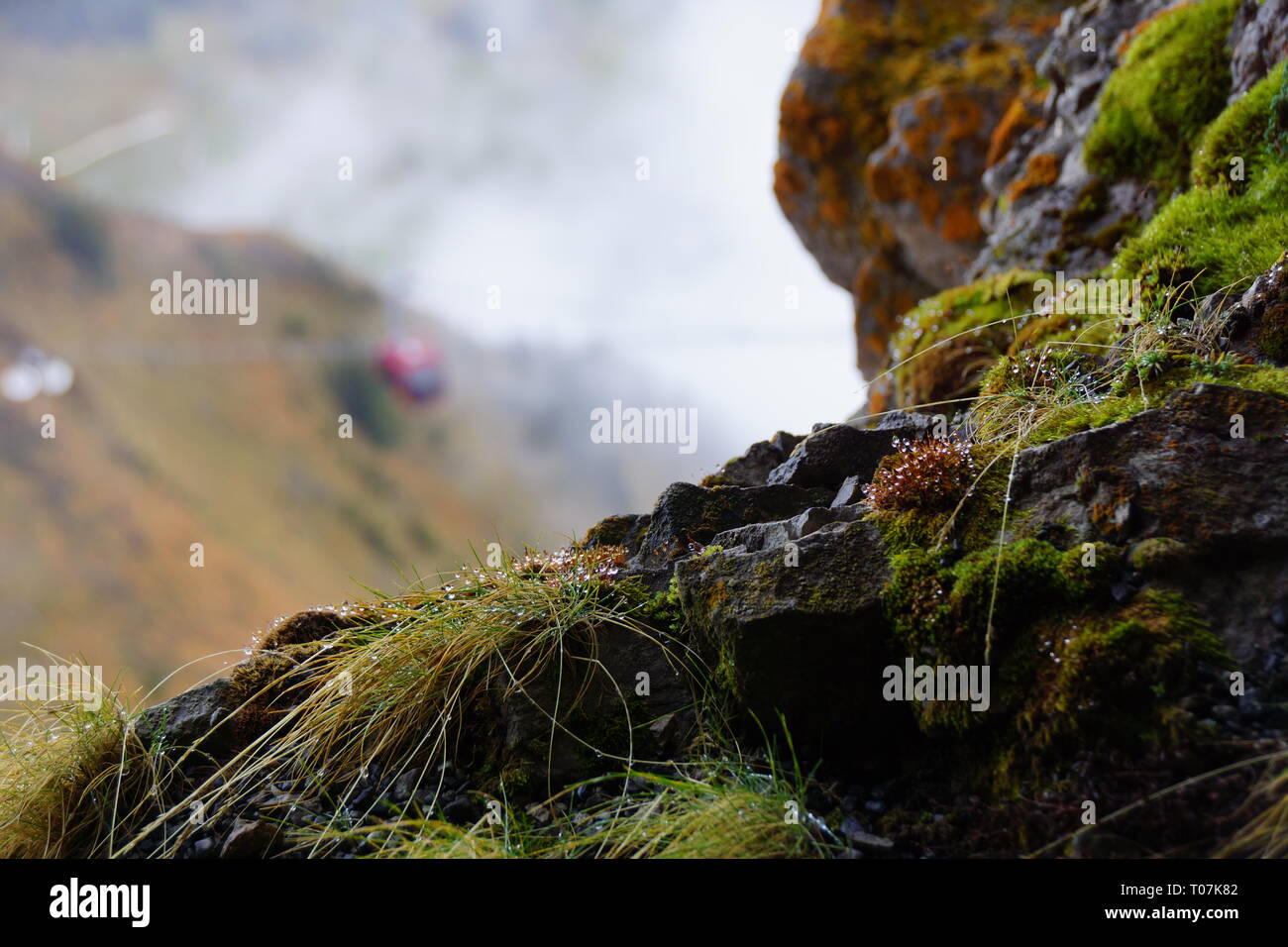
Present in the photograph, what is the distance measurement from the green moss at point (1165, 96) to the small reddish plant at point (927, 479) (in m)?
4.60

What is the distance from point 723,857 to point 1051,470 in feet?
6.31

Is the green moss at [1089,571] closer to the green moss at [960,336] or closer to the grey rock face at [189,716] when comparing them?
the green moss at [960,336]

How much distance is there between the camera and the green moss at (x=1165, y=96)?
620 centimetres

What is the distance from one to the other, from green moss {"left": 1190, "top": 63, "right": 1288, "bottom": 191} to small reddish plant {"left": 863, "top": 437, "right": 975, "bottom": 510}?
129 inches

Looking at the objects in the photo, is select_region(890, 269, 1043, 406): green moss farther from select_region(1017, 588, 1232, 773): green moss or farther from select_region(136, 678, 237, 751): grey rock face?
select_region(136, 678, 237, 751): grey rock face

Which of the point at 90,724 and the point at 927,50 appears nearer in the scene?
the point at 90,724

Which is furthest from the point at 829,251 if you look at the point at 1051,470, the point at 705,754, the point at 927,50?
the point at 705,754

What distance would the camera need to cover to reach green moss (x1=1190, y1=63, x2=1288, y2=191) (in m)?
4.83

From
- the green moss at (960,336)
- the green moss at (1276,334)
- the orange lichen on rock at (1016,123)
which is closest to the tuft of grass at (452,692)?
the green moss at (1276,334)

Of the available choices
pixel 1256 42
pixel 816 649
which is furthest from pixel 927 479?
pixel 1256 42

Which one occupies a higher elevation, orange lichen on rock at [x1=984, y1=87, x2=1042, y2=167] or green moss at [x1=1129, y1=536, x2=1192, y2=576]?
orange lichen on rock at [x1=984, y1=87, x2=1042, y2=167]

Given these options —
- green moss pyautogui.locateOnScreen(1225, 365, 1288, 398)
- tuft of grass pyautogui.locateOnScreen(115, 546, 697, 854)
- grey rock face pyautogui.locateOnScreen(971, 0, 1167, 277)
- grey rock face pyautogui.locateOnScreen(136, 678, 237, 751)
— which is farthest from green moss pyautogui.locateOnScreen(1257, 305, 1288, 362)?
grey rock face pyautogui.locateOnScreen(136, 678, 237, 751)
